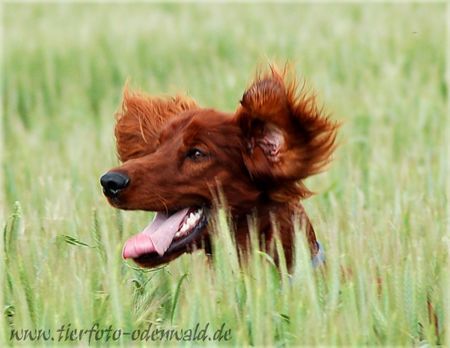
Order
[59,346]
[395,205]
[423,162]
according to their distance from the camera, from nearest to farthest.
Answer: [59,346] → [395,205] → [423,162]

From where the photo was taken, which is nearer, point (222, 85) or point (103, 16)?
point (222, 85)

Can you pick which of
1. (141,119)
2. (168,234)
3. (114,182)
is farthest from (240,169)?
(141,119)

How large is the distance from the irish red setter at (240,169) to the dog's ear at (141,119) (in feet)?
1.08

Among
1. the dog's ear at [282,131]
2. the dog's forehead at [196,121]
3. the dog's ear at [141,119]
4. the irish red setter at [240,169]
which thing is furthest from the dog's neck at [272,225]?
the dog's ear at [141,119]

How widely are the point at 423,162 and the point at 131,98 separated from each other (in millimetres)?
2389

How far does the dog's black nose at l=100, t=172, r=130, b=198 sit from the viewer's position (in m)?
4.40

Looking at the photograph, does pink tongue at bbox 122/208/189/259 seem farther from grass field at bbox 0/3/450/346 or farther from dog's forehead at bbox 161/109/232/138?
dog's forehead at bbox 161/109/232/138

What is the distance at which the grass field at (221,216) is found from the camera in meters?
3.97

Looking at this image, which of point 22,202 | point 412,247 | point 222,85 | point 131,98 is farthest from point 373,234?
point 222,85

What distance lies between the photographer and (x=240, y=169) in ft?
15.2

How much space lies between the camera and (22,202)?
19.9 feet

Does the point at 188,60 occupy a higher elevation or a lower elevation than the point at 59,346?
higher

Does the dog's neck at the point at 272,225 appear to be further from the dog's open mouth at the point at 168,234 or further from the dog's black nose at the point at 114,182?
the dog's black nose at the point at 114,182

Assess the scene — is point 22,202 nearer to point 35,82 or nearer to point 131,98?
point 131,98
